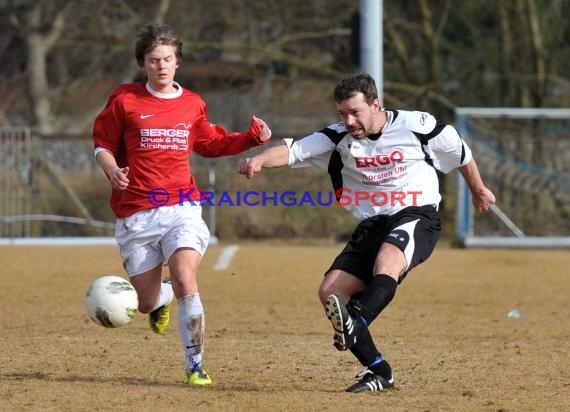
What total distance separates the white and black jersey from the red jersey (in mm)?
416

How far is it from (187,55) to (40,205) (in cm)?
544

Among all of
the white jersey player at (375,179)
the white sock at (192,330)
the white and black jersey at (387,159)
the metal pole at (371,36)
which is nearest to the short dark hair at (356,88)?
the white jersey player at (375,179)

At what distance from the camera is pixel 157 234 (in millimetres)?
6207

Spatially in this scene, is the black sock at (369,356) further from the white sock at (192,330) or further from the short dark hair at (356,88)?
the short dark hair at (356,88)

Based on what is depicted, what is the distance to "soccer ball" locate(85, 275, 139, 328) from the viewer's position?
20.2ft

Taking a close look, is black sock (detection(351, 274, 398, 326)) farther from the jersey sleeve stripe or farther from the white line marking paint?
the white line marking paint

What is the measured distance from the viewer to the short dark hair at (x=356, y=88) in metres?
5.95

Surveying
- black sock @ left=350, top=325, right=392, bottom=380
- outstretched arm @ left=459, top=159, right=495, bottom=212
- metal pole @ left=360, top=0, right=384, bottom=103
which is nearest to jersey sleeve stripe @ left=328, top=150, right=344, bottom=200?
outstretched arm @ left=459, top=159, right=495, bottom=212

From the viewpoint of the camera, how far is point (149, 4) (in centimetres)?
2133

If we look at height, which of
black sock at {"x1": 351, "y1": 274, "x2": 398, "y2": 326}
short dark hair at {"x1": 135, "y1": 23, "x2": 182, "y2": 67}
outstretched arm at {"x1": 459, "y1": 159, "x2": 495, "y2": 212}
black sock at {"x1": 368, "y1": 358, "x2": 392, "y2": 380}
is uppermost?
short dark hair at {"x1": 135, "y1": 23, "x2": 182, "y2": 67}

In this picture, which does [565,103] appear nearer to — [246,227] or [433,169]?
[246,227]

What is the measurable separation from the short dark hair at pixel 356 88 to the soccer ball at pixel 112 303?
5.22 ft

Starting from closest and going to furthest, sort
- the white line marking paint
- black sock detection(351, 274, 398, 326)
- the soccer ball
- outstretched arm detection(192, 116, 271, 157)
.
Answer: black sock detection(351, 274, 398, 326), the soccer ball, outstretched arm detection(192, 116, 271, 157), the white line marking paint

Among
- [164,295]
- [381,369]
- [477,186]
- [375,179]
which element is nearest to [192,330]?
[164,295]
